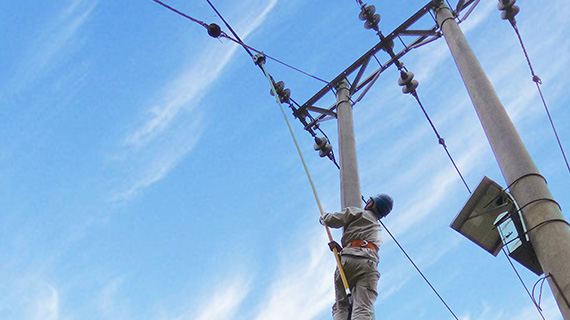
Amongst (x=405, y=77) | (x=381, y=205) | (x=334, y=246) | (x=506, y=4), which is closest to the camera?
(x=334, y=246)

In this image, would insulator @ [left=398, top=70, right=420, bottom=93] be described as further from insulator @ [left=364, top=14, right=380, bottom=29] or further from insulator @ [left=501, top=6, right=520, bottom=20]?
insulator @ [left=501, top=6, right=520, bottom=20]

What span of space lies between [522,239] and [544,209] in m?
0.30

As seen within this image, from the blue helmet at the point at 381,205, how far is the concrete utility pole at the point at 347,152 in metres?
0.85

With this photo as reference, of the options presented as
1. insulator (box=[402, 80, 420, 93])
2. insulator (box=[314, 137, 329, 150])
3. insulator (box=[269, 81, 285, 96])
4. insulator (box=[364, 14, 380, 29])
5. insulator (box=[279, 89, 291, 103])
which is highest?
insulator (box=[269, 81, 285, 96])

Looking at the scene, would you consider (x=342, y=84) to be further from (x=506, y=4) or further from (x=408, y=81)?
(x=506, y=4)

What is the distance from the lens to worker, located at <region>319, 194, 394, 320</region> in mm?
5148

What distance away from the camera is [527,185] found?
510 cm

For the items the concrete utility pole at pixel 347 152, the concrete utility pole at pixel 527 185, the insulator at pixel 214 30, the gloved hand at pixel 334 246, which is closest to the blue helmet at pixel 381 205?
the gloved hand at pixel 334 246

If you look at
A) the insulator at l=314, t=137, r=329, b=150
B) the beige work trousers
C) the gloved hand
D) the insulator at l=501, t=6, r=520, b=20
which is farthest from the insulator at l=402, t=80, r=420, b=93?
the beige work trousers

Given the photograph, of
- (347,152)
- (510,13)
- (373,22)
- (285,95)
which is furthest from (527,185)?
(285,95)

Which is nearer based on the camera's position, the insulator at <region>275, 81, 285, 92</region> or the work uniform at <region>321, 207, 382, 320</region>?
the work uniform at <region>321, 207, 382, 320</region>

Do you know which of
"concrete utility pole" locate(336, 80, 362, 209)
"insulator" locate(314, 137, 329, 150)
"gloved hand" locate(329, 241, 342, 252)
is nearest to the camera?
"gloved hand" locate(329, 241, 342, 252)

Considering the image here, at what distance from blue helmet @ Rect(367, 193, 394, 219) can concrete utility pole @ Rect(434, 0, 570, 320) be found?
106 centimetres

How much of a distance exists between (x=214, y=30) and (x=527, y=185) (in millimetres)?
4244
